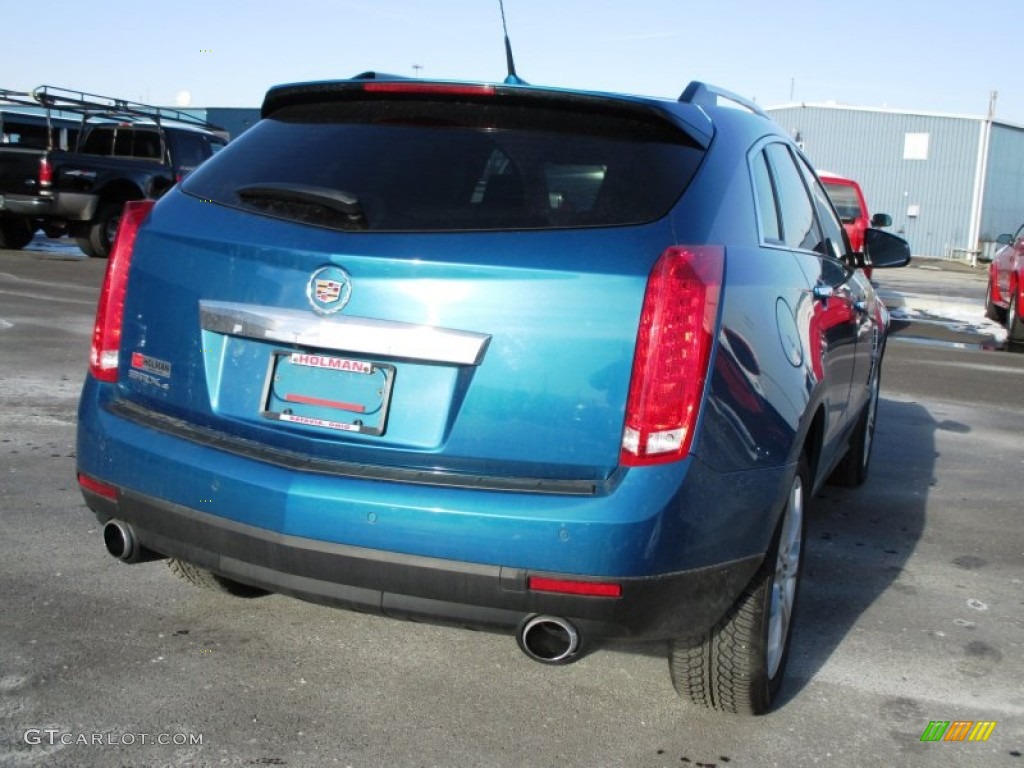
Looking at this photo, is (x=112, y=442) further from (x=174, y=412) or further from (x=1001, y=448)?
(x=1001, y=448)

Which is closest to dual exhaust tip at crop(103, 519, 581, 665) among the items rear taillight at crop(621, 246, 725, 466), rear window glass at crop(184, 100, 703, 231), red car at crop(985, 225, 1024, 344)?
rear taillight at crop(621, 246, 725, 466)

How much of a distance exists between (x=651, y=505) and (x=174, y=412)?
49.9 inches

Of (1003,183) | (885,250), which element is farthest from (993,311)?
(1003,183)

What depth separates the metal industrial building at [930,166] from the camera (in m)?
42.4

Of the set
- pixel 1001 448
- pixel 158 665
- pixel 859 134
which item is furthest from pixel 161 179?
pixel 859 134

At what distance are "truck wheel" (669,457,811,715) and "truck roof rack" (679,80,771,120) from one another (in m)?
1.09

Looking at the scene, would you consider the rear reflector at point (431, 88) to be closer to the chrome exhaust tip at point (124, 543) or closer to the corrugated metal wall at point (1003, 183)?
the chrome exhaust tip at point (124, 543)

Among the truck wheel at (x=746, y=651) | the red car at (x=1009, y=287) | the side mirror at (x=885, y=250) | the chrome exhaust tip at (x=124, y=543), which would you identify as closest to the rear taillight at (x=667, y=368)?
the truck wheel at (x=746, y=651)

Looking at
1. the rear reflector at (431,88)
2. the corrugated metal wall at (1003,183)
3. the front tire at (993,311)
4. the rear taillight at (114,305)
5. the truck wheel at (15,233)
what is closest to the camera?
the rear reflector at (431,88)

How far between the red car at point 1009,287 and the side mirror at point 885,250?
828cm

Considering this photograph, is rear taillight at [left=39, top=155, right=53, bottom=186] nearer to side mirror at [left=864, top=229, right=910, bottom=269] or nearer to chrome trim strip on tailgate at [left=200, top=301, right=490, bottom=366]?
side mirror at [left=864, top=229, right=910, bottom=269]

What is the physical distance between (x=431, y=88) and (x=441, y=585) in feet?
4.30

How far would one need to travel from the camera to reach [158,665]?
11.1ft

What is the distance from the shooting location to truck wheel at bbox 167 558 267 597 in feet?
12.5
